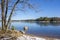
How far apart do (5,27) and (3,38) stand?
1988mm

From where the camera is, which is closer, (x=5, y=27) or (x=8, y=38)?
(x=8, y=38)

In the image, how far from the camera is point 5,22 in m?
10.2

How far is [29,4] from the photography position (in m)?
9.84

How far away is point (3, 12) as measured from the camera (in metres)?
10.0

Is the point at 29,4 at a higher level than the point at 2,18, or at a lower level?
higher

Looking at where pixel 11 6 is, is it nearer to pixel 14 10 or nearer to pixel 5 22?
pixel 14 10

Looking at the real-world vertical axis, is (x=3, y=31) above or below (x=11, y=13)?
below

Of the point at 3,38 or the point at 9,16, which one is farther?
the point at 9,16

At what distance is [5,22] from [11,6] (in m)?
1.01

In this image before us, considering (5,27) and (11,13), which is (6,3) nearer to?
(11,13)

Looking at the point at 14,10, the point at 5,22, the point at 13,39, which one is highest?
the point at 14,10

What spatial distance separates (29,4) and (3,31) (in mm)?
2144

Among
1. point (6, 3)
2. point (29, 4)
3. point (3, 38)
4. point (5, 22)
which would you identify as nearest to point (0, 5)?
point (6, 3)

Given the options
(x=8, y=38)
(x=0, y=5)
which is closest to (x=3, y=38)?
(x=8, y=38)
